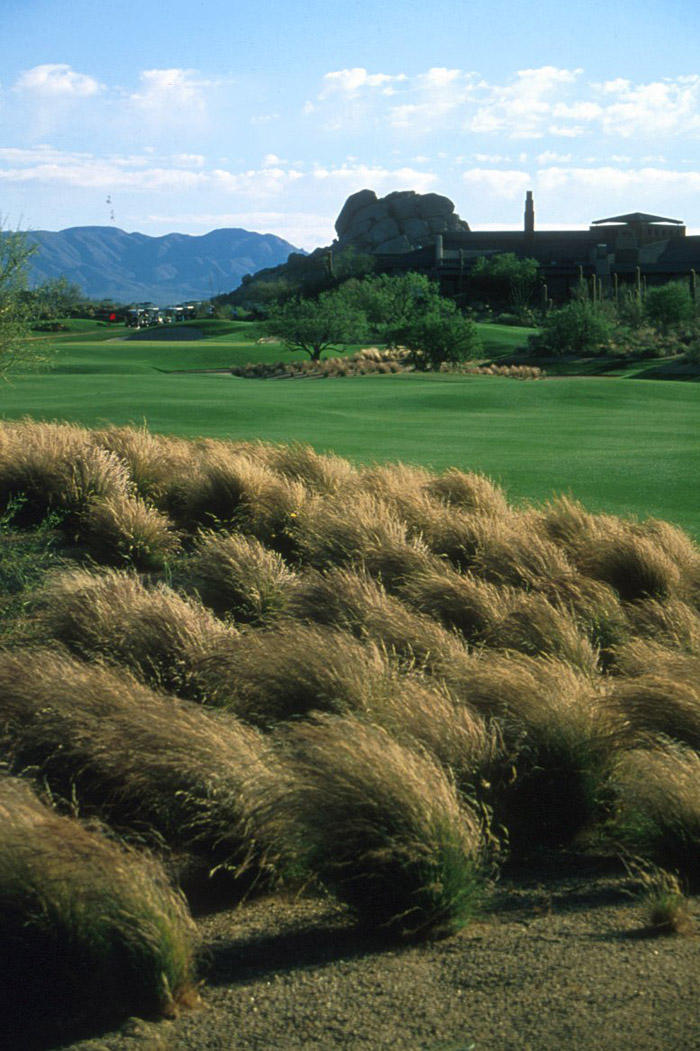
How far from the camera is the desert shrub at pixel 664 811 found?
4.70m

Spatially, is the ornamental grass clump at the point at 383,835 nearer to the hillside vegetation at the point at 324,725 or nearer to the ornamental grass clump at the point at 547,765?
the hillside vegetation at the point at 324,725

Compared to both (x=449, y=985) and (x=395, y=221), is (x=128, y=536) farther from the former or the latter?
(x=395, y=221)

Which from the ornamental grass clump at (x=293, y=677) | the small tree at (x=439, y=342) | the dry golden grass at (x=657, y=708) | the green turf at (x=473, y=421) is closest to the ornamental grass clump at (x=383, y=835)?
the ornamental grass clump at (x=293, y=677)

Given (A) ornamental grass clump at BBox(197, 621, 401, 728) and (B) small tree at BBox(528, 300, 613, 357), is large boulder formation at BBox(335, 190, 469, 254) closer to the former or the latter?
(B) small tree at BBox(528, 300, 613, 357)

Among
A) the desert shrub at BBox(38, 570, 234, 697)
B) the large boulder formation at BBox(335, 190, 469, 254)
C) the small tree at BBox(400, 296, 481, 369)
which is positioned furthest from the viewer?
the large boulder formation at BBox(335, 190, 469, 254)

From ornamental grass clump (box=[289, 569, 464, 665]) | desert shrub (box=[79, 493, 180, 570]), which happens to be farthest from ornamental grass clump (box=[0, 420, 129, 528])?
ornamental grass clump (box=[289, 569, 464, 665])

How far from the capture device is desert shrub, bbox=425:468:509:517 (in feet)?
33.7

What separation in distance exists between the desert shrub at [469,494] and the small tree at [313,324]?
45267mm

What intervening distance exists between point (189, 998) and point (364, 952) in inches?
25.0

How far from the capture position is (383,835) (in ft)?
14.0

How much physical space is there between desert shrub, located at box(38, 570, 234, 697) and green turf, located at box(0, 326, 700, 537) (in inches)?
225

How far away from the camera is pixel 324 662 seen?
603 cm

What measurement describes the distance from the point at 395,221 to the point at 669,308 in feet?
339

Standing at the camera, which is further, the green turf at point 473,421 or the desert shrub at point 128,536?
the green turf at point 473,421
